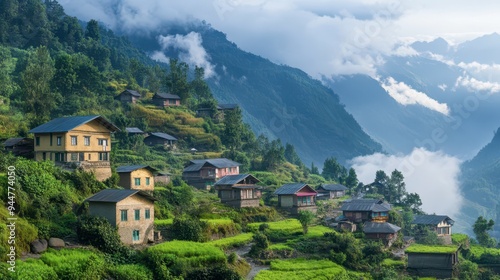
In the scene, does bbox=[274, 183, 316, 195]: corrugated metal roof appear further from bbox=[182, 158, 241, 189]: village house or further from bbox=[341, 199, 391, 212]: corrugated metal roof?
bbox=[182, 158, 241, 189]: village house

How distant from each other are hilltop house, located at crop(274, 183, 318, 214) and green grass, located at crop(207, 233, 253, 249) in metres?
15.9

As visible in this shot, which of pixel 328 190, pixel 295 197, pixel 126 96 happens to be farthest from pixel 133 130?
pixel 328 190

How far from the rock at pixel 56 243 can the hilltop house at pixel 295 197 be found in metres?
37.9

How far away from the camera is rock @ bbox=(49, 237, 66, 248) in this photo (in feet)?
122

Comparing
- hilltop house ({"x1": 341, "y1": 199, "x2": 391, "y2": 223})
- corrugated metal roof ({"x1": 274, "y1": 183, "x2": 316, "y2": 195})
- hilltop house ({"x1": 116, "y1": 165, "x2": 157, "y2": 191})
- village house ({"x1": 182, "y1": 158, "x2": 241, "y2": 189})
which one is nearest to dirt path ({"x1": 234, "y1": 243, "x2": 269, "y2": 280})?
hilltop house ({"x1": 116, "y1": 165, "x2": 157, "y2": 191})

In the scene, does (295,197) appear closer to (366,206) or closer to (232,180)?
(366,206)

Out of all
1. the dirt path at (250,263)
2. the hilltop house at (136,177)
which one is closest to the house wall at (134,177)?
the hilltop house at (136,177)

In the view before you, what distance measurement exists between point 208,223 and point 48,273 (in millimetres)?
22329

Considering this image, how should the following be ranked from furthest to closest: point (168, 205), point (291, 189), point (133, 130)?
point (133, 130) < point (291, 189) < point (168, 205)

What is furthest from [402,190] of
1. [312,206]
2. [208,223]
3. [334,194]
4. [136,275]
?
[136,275]

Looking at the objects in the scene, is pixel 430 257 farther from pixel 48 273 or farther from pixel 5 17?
pixel 5 17

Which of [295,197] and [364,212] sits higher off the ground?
[295,197]

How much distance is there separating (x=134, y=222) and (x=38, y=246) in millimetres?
9216

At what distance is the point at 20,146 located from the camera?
5547 cm
